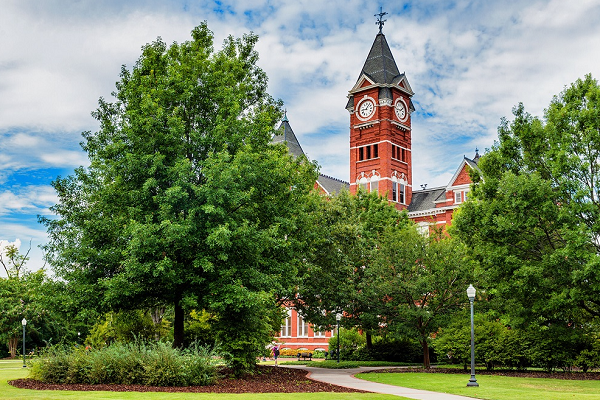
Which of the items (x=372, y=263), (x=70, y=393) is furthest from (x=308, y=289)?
(x=70, y=393)

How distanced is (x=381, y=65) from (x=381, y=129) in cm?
816

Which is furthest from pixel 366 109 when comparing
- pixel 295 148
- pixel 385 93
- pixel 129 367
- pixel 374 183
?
pixel 129 367

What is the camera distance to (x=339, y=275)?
3556 centimetres

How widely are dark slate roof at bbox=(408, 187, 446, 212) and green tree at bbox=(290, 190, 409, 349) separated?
29369 millimetres

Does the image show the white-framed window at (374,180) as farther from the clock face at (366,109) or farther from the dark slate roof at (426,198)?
the clock face at (366,109)

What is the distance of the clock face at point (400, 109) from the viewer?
71188 millimetres

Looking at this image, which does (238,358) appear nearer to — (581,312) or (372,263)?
(372,263)

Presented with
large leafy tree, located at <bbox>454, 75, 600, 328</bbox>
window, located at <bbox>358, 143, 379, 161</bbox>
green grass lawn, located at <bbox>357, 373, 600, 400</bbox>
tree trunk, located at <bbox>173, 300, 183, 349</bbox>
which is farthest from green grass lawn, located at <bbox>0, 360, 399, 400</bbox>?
window, located at <bbox>358, 143, 379, 161</bbox>

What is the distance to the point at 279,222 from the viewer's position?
24.5 metres

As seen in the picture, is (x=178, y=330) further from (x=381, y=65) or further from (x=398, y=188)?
(x=381, y=65)

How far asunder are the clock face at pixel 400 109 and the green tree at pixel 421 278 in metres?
39.7

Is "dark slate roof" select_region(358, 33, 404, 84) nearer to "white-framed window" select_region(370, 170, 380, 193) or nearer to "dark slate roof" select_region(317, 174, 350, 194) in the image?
"white-framed window" select_region(370, 170, 380, 193)

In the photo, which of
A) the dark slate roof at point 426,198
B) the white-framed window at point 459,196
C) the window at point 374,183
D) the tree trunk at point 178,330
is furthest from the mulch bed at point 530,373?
the window at point 374,183

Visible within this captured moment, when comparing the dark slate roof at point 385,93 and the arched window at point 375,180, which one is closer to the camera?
the arched window at point 375,180
